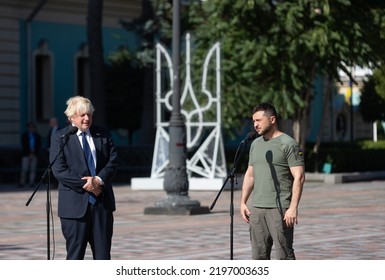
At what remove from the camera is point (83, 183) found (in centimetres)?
1022

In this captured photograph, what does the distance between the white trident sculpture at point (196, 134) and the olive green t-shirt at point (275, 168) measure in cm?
2043

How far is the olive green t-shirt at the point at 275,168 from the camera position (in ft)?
34.2

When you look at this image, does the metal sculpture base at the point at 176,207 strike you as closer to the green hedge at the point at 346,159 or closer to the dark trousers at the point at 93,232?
the dark trousers at the point at 93,232

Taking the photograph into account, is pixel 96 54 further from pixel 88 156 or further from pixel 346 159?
pixel 88 156

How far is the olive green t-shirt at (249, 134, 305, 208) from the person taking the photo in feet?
34.2

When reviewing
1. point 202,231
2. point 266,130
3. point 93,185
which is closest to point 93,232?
point 93,185

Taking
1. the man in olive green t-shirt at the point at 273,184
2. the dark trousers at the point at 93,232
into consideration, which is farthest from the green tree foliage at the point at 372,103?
the dark trousers at the point at 93,232

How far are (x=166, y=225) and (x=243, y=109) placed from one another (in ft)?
49.3

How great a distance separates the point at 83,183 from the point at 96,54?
29.3 m

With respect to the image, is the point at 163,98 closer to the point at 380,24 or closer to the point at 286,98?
the point at 286,98

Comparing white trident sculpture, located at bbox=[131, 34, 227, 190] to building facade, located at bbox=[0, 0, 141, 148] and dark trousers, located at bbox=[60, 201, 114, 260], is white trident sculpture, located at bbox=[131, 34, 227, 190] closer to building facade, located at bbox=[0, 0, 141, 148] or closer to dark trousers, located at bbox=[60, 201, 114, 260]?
building facade, located at bbox=[0, 0, 141, 148]

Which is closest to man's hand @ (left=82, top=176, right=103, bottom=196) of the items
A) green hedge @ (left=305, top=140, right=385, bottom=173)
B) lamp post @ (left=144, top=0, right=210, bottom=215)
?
lamp post @ (left=144, top=0, right=210, bottom=215)

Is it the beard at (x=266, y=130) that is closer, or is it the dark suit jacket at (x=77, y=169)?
the dark suit jacket at (x=77, y=169)

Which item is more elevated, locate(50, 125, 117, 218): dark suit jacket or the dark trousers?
locate(50, 125, 117, 218): dark suit jacket
